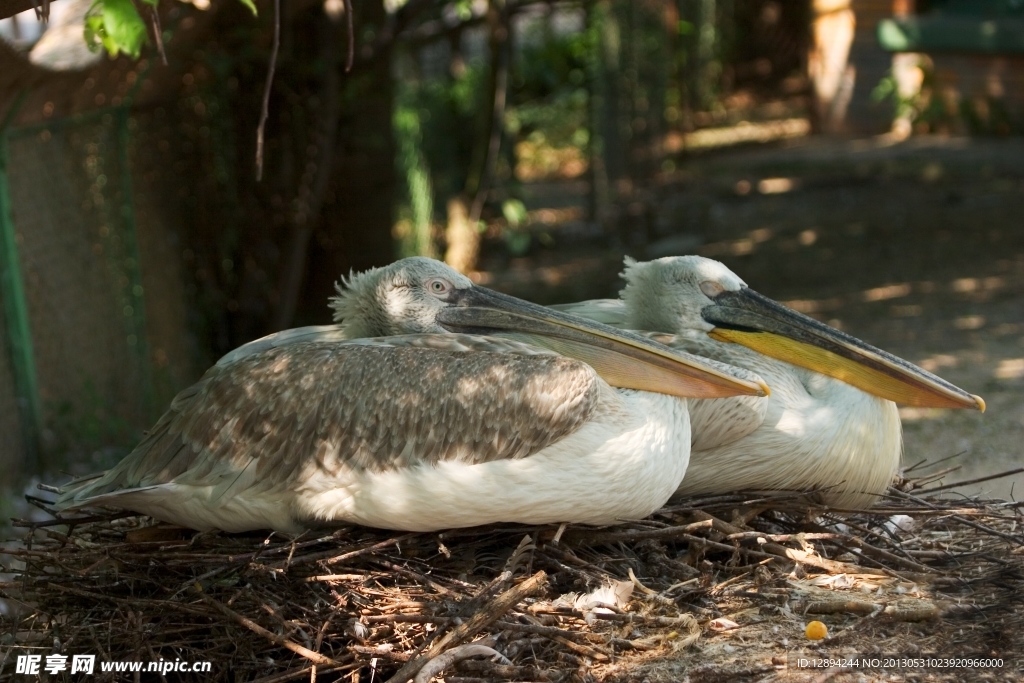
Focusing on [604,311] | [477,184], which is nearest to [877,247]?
[477,184]

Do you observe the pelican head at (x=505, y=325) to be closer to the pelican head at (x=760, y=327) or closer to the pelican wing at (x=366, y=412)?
the pelican wing at (x=366, y=412)

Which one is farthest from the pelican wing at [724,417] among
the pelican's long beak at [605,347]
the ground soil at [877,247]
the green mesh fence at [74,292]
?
the green mesh fence at [74,292]

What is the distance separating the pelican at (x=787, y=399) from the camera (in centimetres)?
393

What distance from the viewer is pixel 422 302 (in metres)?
4.21

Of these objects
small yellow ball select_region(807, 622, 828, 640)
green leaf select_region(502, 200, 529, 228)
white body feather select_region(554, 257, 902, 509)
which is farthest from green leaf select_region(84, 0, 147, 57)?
green leaf select_region(502, 200, 529, 228)

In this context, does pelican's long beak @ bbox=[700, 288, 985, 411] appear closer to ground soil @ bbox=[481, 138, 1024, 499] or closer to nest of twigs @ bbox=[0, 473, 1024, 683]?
nest of twigs @ bbox=[0, 473, 1024, 683]

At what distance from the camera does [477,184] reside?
34.0 feet

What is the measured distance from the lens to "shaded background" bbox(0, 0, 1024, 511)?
20.6ft

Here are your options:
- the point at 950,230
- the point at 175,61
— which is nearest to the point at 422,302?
the point at 175,61

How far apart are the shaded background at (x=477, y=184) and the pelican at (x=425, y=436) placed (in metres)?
1.88

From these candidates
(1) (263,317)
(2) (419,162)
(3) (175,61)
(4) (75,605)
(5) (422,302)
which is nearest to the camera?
(4) (75,605)

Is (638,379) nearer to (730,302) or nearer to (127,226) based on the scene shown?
(730,302)

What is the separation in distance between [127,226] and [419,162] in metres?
3.96

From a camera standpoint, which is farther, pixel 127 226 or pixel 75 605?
pixel 127 226
